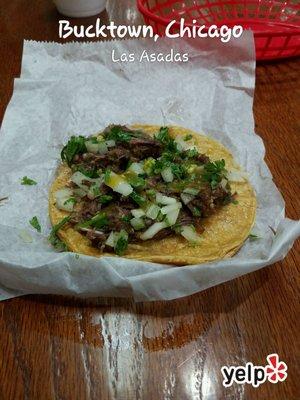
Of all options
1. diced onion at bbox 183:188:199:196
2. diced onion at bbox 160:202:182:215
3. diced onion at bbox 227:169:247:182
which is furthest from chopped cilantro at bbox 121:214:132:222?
diced onion at bbox 227:169:247:182

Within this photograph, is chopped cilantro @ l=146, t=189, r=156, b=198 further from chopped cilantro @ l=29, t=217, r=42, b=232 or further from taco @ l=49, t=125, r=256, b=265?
chopped cilantro @ l=29, t=217, r=42, b=232

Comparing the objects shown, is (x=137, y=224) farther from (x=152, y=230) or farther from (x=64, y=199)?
(x=64, y=199)

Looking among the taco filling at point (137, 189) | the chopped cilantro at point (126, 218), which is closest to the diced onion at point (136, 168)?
the taco filling at point (137, 189)

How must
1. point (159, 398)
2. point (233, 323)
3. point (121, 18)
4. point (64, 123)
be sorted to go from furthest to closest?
point (121, 18), point (64, 123), point (233, 323), point (159, 398)

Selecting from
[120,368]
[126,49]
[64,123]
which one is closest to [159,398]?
[120,368]

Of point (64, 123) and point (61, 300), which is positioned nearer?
point (61, 300)

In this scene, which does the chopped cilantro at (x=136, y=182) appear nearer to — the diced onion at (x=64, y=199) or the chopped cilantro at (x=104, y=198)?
the chopped cilantro at (x=104, y=198)

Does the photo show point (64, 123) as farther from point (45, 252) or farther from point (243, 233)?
point (243, 233)
